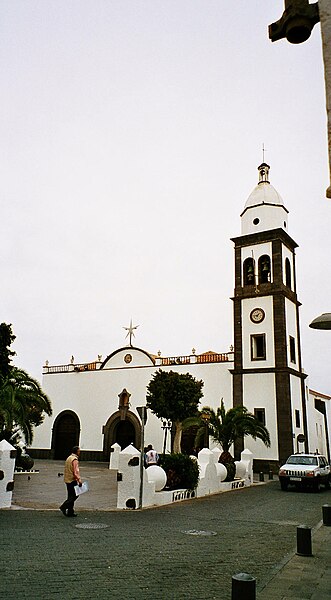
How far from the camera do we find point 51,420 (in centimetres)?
3769

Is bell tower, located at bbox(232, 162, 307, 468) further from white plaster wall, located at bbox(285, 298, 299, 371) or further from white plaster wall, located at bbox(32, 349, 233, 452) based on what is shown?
white plaster wall, located at bbox(32, 349, 233, 452)

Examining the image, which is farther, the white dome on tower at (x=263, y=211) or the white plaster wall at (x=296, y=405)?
the white dome on tower at (x=263, y=211)

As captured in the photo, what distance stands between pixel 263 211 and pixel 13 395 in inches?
737

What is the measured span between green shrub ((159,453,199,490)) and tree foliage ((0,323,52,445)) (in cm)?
742

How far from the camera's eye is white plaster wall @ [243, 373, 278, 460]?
27.9m

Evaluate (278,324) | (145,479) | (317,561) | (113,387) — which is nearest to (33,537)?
(317,561)

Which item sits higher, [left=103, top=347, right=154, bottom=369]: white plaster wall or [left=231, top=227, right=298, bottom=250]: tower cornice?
[left=231, top=227, right=298, bottom=250]: tower cornice

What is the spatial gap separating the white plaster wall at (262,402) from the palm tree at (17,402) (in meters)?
11.2

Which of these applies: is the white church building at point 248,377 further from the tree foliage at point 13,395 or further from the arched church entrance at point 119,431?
the tree foliage at point 13,395

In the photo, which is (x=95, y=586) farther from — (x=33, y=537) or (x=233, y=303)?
(x=233, y=303)

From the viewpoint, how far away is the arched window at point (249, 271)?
31.6 m

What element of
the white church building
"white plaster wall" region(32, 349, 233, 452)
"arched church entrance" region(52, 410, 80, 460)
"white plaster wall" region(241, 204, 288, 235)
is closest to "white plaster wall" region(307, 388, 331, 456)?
the white church building

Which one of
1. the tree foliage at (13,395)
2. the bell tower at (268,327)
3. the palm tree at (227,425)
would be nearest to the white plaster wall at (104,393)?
the bell tower at (268,327)

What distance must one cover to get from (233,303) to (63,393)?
48.3 feet
